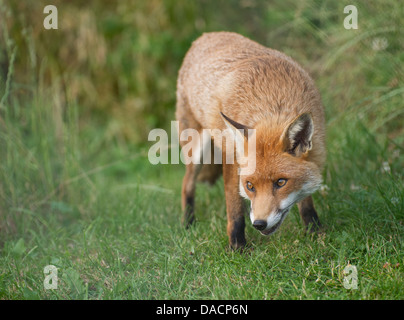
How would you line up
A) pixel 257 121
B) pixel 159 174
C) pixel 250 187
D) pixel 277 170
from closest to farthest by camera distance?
pixel 277 170 < pixel 250 187 < pixel 257 121 < pixel 159 174

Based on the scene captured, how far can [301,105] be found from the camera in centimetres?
335

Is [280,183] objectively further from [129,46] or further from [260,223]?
[129,46]

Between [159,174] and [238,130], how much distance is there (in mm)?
3452

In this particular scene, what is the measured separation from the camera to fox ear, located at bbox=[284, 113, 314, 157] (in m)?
2.93

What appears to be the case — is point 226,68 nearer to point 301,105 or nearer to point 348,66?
point 301,105

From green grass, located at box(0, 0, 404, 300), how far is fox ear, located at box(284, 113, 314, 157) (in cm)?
75

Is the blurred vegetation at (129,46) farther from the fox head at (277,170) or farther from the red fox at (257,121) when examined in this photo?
the fox head at (277,170)

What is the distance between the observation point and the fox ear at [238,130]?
10.2ft

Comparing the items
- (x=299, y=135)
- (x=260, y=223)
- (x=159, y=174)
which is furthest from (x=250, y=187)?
(x=159, y=174)

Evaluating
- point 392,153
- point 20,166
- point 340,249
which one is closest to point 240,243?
point 340,249

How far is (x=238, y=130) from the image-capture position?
10.3ft

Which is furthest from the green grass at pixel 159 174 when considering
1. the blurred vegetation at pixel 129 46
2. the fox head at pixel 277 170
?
the fox head at pixel 277 170

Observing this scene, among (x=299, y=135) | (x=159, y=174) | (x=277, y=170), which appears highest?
(x=299, y=135)

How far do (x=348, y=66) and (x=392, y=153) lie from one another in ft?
5.86
